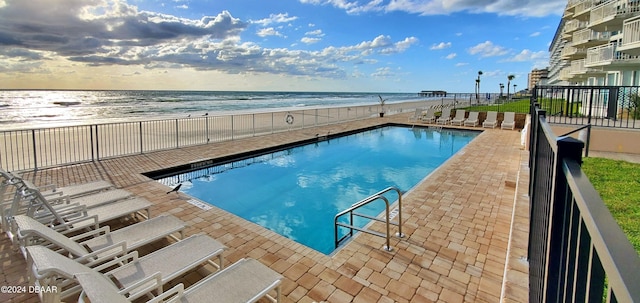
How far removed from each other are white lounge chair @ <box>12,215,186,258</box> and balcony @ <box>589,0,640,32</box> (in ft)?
79.3

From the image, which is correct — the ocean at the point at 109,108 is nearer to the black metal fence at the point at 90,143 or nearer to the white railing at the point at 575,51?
the black metal fence at the point at 90,143

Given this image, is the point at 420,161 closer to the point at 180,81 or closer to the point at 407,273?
the point at 407,273

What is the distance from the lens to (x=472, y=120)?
53.1 feet

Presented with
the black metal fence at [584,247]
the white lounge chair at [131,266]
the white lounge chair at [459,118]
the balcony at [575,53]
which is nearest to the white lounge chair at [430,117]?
the white lounge chair at [459,118]

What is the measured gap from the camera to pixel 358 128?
15.3 meters

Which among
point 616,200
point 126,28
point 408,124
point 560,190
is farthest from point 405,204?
point 126,28

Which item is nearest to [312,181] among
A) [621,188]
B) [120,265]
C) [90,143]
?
[120,265]

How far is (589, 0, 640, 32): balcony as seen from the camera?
17.8 metres

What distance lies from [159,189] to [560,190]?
21.3 ft

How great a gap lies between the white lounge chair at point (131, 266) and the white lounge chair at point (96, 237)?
0.20m

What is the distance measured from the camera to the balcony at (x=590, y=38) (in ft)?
80.3

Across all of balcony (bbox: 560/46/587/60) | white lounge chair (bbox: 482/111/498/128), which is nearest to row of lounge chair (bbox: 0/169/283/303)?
white lounge chair (bbox: 482/111/498/128)

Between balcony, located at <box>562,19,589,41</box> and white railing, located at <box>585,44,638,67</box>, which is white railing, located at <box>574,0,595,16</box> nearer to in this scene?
balcony, located at <box>562,19,589,41</box>

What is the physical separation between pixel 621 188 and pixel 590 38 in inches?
1080
